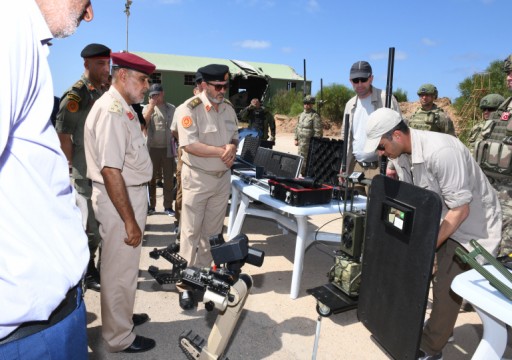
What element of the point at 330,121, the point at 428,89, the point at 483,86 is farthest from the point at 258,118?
the point at 330,121

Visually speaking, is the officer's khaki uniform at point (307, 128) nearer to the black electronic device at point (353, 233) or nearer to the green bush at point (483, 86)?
the black electronic device at point (353, 233)

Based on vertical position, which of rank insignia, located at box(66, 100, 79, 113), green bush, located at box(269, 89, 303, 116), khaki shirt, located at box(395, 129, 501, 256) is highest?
green bush, located at box(269, 89, 303, 116)

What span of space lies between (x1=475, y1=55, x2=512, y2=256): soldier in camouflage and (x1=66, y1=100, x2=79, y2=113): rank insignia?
12.8ft

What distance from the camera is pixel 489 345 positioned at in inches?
68.6

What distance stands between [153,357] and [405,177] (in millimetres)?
2239

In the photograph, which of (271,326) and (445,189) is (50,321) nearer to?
(445,189)

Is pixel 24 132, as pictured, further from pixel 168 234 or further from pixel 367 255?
pixel 168 234

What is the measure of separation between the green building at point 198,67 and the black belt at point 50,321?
64.2ft

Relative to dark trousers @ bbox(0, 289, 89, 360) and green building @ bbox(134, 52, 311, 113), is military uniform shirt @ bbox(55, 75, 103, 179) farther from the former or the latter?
green building @ bbox(134, 52, 311, 113)

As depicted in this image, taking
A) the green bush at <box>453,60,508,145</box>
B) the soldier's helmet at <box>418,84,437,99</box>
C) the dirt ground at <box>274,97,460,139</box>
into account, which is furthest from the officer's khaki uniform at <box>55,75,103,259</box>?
the dirt ground at <box>274,97,460,139</box>

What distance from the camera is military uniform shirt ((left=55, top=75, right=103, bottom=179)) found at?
3398mm

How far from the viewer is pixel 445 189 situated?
7.20 ft

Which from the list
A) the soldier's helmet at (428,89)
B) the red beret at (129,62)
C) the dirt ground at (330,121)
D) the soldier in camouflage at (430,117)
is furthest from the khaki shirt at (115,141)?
the dirt ground at (330,121)

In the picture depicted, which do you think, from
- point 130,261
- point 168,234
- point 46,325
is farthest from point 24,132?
point 168,234
